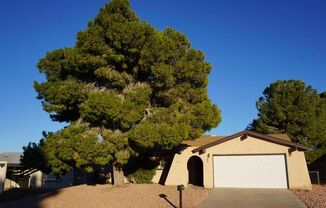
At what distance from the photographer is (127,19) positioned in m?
22.5

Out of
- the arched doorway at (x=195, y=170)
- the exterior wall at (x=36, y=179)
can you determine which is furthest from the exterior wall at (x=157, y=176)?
the exterior wall at (x=36, y=179)

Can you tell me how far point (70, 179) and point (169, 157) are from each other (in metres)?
12.9

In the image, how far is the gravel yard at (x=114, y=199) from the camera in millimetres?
16036

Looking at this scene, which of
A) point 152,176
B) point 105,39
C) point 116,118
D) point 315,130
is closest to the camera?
point 116,118

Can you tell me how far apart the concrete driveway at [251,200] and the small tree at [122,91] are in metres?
4.30

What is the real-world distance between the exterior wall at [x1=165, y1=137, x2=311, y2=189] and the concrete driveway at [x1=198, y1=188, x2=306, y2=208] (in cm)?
286

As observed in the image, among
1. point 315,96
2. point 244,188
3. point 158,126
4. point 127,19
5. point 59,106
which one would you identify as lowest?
point 244,188

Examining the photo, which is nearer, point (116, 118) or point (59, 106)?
point (116, 118)

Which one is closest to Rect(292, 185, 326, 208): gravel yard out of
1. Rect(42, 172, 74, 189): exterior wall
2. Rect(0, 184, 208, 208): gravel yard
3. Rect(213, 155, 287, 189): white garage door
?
Rect(213, 155, 287, 189): white garage door

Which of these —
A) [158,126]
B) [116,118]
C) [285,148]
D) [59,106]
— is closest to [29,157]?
[59,106]

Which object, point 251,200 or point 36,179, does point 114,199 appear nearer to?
point 251,200

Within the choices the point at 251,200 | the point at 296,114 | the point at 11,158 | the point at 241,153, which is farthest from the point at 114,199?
the point at 11,158

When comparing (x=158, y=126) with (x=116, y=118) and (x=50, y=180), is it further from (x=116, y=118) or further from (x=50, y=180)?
(x=50, y=180)

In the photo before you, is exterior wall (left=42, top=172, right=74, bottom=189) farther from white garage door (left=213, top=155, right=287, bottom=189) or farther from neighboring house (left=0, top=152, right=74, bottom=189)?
white garage door (left=213, top=155, right=287, bottom=189)
